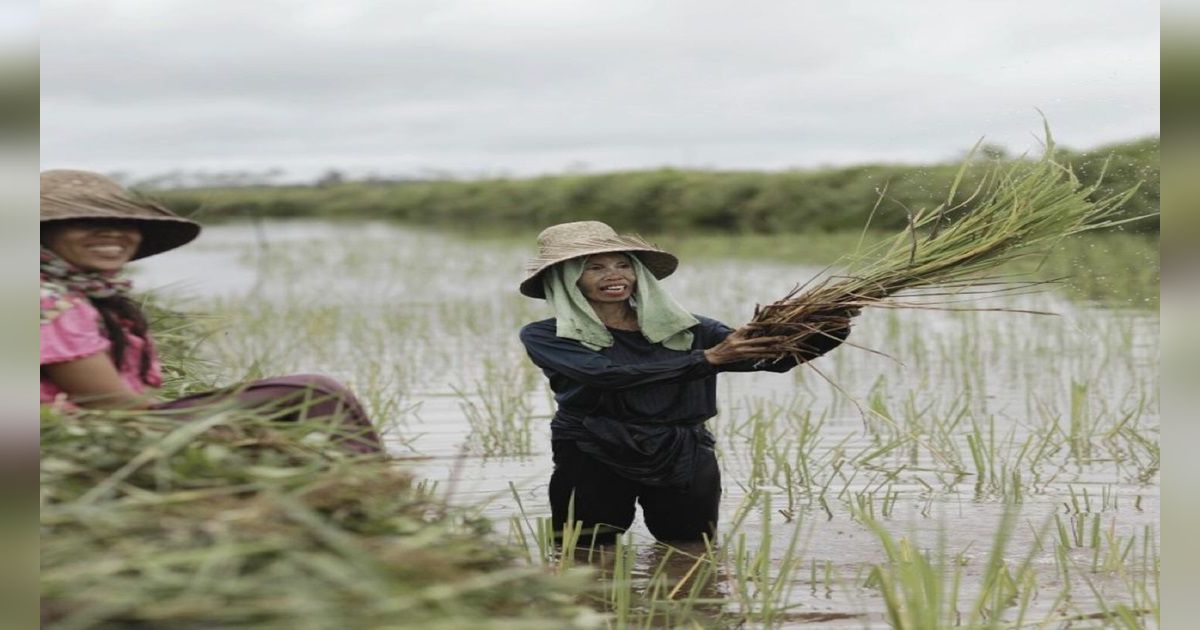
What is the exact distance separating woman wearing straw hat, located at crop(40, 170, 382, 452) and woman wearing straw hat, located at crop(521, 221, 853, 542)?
101 centimetres

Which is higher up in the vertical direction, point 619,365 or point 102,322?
point 102,322

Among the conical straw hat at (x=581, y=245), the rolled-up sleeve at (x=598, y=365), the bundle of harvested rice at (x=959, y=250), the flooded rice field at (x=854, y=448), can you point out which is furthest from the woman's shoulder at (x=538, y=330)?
the bundle of harvested rice at (x=959, y=250)

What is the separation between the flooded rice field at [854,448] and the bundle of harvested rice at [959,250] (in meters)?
0.22

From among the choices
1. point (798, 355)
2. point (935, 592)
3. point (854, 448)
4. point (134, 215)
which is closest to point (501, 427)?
point (854, 448)

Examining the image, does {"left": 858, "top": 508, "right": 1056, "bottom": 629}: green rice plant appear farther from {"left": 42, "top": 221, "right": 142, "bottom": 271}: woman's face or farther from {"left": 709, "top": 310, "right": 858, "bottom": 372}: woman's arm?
{"left": 42, "top": 221, "right": 142, "bottom": 271}: woman's face

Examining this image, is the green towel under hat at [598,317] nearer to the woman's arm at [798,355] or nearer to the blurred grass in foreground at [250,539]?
the woman's arm at [798,355]

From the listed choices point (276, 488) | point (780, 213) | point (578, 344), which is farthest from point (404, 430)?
point (780, 213)

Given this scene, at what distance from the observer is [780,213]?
24.5 meters

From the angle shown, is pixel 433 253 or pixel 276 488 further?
pixel 433 253

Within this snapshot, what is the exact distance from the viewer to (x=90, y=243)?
2719 mm

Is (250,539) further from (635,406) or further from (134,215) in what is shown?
(635,406)

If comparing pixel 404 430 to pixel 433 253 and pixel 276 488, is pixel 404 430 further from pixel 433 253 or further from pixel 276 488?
pixel 433 253

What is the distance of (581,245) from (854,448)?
2141 mm

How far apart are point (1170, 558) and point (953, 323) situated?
7287mm
